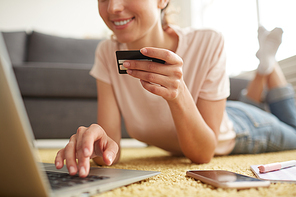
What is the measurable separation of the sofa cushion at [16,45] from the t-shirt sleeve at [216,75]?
1902 millimetres

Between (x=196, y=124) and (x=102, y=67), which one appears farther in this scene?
(x=102, y=67)

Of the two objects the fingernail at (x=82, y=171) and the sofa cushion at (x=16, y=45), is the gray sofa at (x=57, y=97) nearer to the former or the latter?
the sofa cushion at (x=16, y=45)

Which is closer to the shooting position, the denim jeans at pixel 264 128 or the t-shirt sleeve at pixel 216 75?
Result: the t-shirt sleeve at pixel 216 75

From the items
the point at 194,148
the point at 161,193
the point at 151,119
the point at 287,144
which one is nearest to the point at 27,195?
the point at 161,193

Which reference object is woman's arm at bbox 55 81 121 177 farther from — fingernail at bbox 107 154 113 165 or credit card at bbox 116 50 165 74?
credit card at bbox 116 50 165 74

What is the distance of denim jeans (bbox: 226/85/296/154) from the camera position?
3.22 ft

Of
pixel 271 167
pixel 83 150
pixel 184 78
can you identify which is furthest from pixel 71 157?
pixel 184 78

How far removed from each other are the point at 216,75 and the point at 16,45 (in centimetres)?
205

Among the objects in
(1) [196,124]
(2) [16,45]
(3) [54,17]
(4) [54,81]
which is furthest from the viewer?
(3) [54,17]

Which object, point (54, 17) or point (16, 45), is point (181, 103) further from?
point (54, 17)

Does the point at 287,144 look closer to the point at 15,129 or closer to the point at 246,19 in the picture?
the point at 15,129

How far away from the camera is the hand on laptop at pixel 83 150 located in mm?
371

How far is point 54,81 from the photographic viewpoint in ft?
4.58

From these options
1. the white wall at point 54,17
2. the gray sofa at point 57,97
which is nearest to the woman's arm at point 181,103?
the gray sofa at point 57,97
